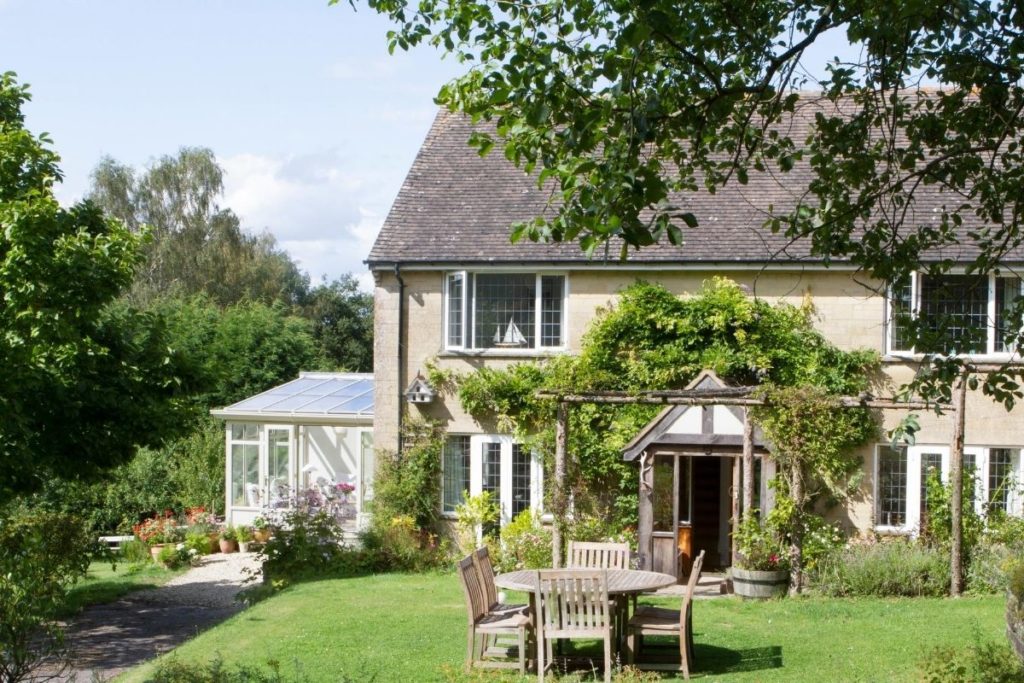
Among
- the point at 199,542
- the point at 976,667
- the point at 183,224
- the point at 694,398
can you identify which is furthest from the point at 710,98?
the point at 183,224

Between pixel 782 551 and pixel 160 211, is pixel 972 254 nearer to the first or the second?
pixel 782 551

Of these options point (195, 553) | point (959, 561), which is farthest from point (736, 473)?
point (195, 553)

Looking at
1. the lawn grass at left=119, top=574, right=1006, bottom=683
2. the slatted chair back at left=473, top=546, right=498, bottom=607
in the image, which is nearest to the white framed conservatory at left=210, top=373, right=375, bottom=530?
the lawn grass at left=119, top=574, right=1006, bottom=683

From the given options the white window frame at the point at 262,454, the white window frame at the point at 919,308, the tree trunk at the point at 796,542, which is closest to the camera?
the tree trunk at the point at 796,542

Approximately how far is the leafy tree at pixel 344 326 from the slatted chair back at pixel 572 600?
41004 millimetres

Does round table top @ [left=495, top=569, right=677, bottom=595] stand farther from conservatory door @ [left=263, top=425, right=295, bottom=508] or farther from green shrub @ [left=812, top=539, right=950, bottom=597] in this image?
conservatory door @ [left=263, top=425, right=295, bottom=508]

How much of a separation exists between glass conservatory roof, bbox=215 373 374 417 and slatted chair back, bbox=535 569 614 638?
14.7m

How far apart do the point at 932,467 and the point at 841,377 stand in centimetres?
222

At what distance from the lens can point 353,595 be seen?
58.3ft

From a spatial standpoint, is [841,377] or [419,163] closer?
[841,377]

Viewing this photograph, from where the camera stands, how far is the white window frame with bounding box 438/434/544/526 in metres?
21.1

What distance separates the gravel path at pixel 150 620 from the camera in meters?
15.2

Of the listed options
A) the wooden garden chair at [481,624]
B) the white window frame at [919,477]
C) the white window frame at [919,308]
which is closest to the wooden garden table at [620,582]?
the wooden garden chair at [481,624]

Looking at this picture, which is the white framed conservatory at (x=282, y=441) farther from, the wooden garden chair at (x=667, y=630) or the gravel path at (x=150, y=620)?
the wooden garden chair at (x=667, y=630)
